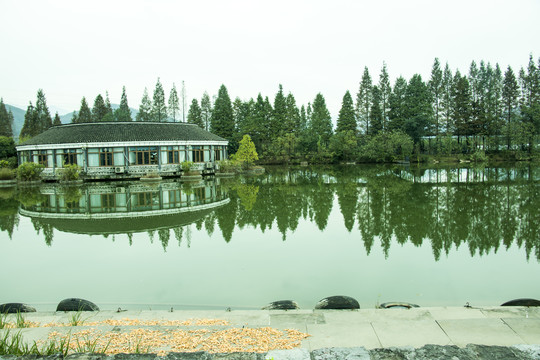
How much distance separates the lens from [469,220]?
38.1 feet

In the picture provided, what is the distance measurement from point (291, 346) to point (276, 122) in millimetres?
47742

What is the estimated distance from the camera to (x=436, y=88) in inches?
1938

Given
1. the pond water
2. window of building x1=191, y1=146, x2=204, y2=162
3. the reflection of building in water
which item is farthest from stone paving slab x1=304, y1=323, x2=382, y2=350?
window of building x1=191, y1=146, x2=204, y2=162

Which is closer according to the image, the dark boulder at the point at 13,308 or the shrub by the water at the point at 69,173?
the dark boulder at the point at 13,308

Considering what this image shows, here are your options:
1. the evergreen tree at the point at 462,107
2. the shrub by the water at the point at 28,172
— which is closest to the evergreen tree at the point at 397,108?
the evergreen tree at the point at 462,107

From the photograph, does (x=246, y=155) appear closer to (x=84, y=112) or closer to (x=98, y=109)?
(x=98, y=109)

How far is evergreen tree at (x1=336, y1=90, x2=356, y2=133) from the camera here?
49.7m

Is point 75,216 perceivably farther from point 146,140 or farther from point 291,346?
point 146,140

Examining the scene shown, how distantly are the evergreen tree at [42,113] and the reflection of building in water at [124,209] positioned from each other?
45.0 meters

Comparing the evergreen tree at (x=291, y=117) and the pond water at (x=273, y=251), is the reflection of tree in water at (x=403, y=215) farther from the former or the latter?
the evergreen tree at (x=291, y=117)

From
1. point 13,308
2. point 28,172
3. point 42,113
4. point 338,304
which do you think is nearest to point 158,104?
point 42,113

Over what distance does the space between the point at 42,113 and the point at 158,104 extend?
706 inches

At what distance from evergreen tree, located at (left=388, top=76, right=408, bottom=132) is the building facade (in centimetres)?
2589

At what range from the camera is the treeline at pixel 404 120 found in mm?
45781
